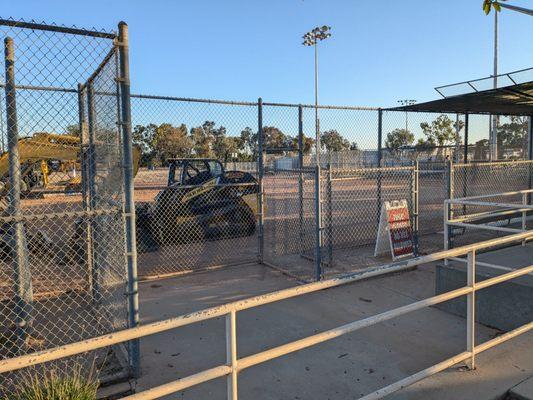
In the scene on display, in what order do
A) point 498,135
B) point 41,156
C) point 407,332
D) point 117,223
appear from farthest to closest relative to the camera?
point 498,135 → point 41,156 → point 407,332 → point 117,223

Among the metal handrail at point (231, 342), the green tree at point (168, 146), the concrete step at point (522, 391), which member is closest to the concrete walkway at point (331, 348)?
the concrete step at point (522, 391)

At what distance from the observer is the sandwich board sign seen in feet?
27.6

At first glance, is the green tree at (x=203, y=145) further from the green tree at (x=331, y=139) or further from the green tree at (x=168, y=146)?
the green tree at (x=331, y=139)

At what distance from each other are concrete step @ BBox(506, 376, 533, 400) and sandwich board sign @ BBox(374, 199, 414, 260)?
476 cm

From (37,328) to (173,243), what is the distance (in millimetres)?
4441

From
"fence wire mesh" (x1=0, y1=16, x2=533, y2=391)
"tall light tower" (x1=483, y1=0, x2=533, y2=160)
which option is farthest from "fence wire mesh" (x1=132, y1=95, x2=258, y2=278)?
"tall light tower" (x1=483, y1=0, x2=533, y2=160)

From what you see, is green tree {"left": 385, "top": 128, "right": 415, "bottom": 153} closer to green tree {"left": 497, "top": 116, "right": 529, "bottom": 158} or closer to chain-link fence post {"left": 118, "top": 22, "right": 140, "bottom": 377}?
green tree {"left": 497, "top": 116, "right": 529, "bottom": 158}

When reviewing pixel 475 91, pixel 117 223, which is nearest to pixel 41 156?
pixel 117 223

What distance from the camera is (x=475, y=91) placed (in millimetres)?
9383

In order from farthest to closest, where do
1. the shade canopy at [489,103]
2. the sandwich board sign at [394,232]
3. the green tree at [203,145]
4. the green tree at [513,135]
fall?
1. the green tree at [203,145]
2. the green tree at [513,135]
3. the shade canopy at [489,103]
4. the sandwich board sign at [394,232]

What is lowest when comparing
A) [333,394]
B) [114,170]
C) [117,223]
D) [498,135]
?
[333,394]

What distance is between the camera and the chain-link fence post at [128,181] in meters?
4.02

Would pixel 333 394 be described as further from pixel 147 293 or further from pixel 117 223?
pixel 147 293

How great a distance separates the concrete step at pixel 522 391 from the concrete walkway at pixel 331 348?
6 centimetres
